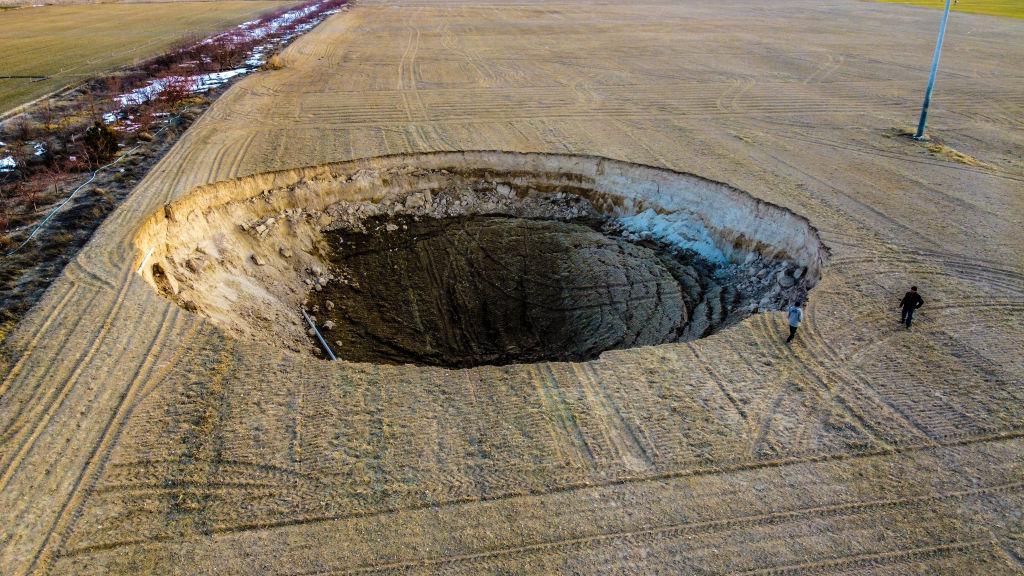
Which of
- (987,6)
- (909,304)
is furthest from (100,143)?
(987,6)

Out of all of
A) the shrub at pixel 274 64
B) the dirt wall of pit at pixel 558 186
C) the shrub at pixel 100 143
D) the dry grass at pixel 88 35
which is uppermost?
the dry grass at pixel 88 35

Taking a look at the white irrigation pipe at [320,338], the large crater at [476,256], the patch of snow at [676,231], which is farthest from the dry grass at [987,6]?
the white irrigation pipe at [320,338]

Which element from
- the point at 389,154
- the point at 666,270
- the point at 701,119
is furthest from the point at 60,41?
the point at 666,270

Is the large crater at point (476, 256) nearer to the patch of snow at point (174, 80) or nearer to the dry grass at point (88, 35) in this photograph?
the patch of snow at point (174, 80)

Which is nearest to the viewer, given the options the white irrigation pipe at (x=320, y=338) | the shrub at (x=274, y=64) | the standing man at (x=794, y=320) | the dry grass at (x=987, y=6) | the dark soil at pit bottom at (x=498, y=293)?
the standing man at (x=794, y=320)

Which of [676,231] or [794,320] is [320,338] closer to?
[794,320]

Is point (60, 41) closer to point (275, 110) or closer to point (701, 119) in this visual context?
point (275, 110)

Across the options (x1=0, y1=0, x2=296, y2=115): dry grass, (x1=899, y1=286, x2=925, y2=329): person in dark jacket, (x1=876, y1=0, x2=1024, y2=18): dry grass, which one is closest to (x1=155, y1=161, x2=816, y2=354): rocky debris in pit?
(x1=899, y1=286, x2=925, y2=329): person in dark jacket
